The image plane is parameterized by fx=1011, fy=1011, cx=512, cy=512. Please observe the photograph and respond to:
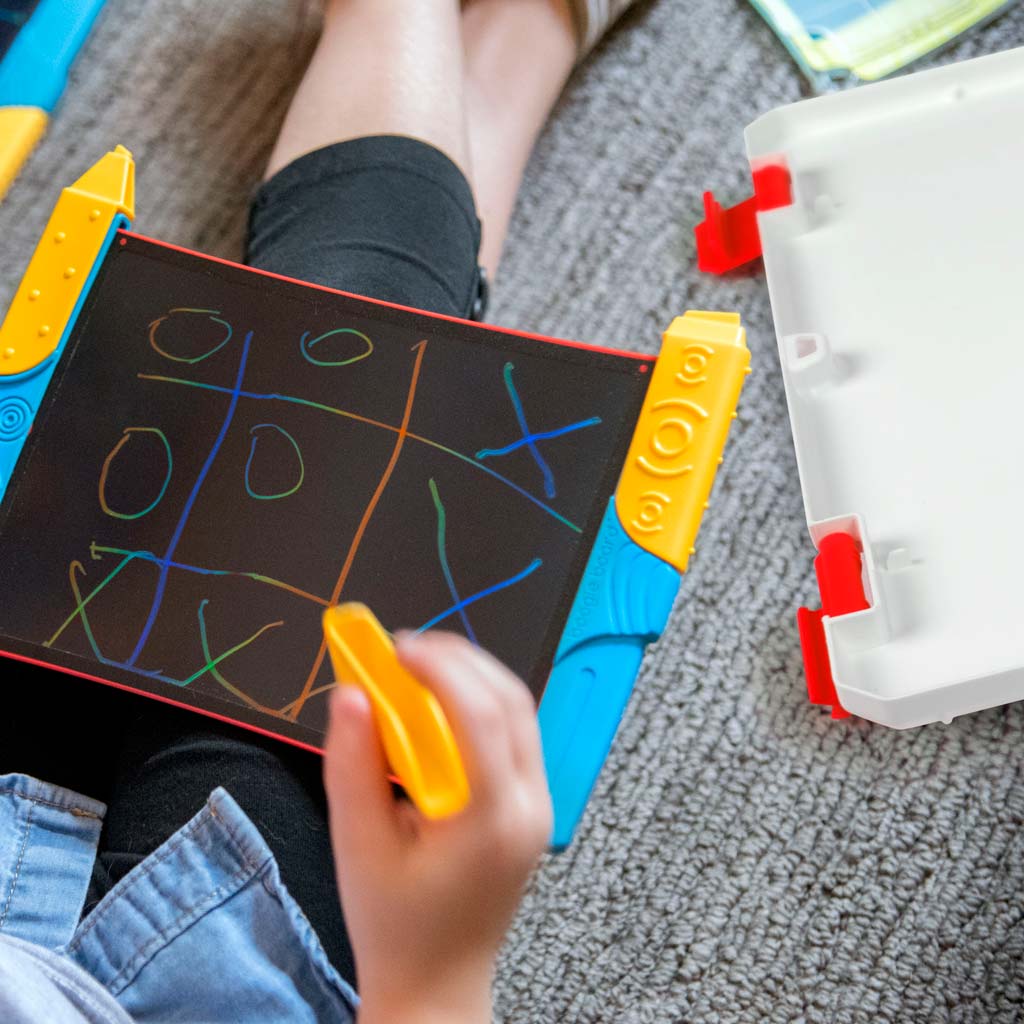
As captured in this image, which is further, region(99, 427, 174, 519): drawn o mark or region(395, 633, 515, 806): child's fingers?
region(99, 427, 174, 519): drawn o mark

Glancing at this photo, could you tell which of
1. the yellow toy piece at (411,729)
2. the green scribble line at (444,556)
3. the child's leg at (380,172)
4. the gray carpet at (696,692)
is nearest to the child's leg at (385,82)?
the child's leg at (380,172)

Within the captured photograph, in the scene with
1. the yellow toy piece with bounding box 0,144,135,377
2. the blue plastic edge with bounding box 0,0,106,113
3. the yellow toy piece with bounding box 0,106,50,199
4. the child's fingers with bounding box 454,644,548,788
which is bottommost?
the child's fingers with bounding box 454,644,548,788

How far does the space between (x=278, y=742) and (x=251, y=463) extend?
124 millimetres

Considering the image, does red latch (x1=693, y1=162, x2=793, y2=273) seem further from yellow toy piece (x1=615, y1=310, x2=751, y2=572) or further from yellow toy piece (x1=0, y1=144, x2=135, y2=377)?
yellow toy piece (x1=0, y1=144, x2=135, y2=377)

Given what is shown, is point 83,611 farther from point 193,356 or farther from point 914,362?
point 914,362

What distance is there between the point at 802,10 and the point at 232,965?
2.27ft

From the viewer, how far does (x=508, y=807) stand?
0.93 feet

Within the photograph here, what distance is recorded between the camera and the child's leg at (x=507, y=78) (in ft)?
2.13

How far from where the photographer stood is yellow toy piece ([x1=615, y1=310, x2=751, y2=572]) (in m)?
0.42

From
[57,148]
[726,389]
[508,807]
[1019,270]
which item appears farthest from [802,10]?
[508,807]

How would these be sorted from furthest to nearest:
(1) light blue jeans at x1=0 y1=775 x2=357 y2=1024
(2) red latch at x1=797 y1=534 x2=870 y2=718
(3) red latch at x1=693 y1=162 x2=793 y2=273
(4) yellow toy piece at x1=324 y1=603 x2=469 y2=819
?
(3) red latch at x1=693 y1=162 x2=793 y2=273
(2) red latch at x1=797 y1=534 x2=870 y2=718
(1) light blue jeans at x1=0 y1=775 x2=357 y2=1024
(4) yellow toy piece at x1=324 y1=603 x2=469 y2=819

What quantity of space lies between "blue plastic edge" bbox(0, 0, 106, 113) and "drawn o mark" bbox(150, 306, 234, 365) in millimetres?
222

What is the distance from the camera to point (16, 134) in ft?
1.81

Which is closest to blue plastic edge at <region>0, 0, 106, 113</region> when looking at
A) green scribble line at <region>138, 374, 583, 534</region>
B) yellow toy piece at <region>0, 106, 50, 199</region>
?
yellow toy piece at <region>0, 106, 50, 199</region>
